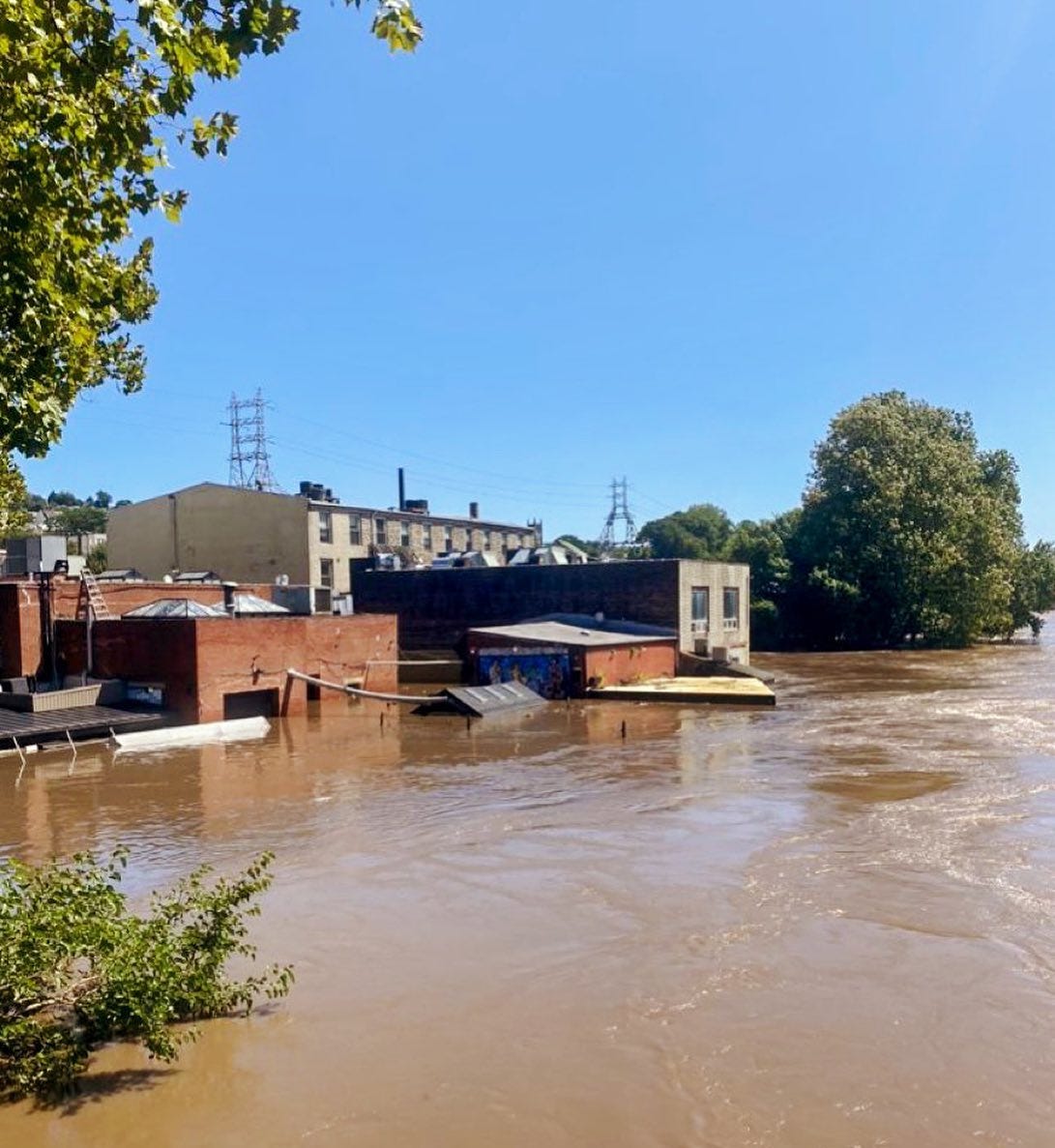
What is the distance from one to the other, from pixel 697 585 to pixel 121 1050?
34.7 m

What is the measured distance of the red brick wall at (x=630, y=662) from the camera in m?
33.5

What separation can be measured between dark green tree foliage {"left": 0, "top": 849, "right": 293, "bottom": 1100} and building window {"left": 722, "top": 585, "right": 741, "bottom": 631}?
37.1 m

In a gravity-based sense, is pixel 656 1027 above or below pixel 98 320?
below

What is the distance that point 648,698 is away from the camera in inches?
1268

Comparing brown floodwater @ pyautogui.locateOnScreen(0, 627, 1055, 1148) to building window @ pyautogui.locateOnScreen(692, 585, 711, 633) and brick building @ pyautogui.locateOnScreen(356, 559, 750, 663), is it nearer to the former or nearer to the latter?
brick building @ pyautogui.locateOnScreen(356, 559, 750, 663)

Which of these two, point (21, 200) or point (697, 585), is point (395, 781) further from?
point (697, 585)

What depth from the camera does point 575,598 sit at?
136ft

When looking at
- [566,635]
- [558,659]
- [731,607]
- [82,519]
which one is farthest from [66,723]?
[82,519]

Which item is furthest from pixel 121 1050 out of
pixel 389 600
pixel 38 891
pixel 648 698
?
pixel 389 600

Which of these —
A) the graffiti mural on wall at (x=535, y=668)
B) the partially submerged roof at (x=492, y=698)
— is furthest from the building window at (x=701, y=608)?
the partially submerged roof at (x=492, y=698)

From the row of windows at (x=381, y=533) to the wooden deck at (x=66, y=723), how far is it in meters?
27.3

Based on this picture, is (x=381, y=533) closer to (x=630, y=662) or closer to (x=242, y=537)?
(x=242, y=537)

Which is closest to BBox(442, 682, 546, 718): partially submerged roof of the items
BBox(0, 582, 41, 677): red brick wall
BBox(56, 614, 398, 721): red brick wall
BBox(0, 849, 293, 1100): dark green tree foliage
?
BBox(56, 614, 398, 721): red brick wall

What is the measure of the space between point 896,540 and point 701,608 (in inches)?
785
